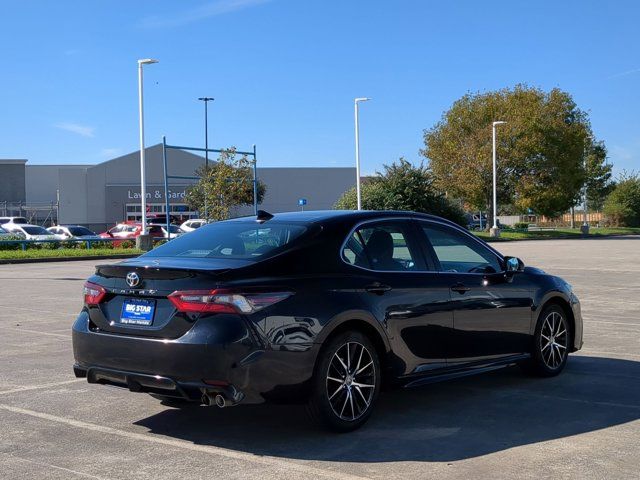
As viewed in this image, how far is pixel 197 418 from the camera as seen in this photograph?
251 inches

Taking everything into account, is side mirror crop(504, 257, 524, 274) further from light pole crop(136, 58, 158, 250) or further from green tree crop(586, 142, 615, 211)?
green tree crop(586, 142, 615, 211)

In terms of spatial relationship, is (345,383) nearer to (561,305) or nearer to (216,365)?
(216,365)

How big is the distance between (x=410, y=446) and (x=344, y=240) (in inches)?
62.8

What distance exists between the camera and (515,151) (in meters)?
58.9

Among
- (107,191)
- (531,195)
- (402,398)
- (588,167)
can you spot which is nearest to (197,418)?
(402,398)

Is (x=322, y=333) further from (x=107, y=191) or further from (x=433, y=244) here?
(x=107, y=191)

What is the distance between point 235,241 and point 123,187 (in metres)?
69.4

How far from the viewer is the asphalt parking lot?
5.05 meters

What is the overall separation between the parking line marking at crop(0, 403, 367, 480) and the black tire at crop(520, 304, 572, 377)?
3238mm

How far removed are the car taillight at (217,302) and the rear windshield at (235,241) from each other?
0.47m

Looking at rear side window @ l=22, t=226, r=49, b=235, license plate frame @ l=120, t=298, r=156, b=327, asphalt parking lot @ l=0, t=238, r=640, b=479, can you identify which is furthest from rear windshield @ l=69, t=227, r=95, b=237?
license plate frame @ l=120, t=298, r=156, b=327

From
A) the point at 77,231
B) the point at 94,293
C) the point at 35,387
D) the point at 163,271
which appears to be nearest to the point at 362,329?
the point at 163,271

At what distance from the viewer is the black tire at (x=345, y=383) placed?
18.5 ft

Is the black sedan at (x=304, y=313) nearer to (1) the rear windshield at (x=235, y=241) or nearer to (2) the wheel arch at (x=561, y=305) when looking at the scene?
(1) the rear windshield at (x=235, y=241)
